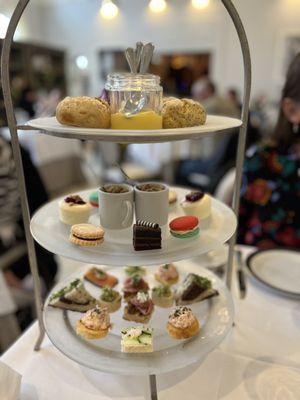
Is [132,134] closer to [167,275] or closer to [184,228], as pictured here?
[184,228]

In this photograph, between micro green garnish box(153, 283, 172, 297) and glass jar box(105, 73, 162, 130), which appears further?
micro green garnish box(153, 283, 172, 297)

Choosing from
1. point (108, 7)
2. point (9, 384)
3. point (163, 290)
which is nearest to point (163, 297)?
point (163, 290)

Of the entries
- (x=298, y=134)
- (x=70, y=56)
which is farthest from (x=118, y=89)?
(x=70, y=56)

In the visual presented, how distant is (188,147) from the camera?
3.04 m

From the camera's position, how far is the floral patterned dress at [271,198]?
4.10 feet

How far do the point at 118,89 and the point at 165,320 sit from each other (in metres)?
0.48

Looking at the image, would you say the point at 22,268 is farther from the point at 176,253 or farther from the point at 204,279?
the point at 176,253

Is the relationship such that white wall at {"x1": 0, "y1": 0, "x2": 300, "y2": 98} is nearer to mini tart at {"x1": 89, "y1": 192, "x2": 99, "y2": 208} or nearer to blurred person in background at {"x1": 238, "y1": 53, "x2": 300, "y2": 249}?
blurred person in background at {"x1": 238, "y1": 53, "x2": 300, "y2": 249}

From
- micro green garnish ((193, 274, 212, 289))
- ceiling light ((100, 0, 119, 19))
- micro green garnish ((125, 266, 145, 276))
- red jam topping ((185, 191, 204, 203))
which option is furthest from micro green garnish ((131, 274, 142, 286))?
ceiling light ((100, 0, 119, 19))

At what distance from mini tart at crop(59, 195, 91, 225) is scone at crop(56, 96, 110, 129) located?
19 centimetres

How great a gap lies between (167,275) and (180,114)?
0.45 meters

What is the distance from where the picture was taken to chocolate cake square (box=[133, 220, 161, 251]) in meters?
0.56

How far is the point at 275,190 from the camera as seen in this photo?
4.20 ft

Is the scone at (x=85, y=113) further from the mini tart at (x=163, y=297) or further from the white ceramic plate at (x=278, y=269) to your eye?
the white ceramic plate at (x=278, y=269)
